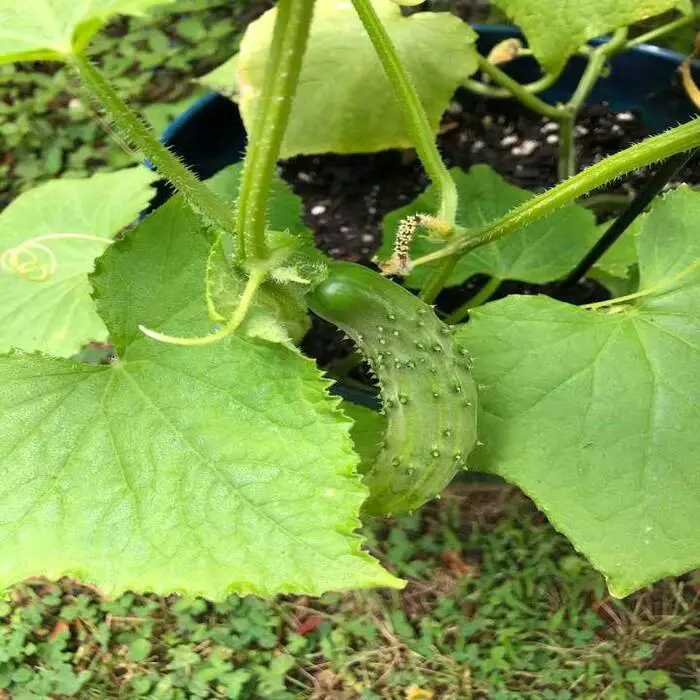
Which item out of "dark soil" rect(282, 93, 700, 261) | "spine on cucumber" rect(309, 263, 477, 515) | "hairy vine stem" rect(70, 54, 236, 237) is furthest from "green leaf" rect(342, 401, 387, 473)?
"dark soil" rect(282, 93, 700, 261)

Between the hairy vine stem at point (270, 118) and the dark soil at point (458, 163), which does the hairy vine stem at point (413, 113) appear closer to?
the hairy vine stem at point (270, 118)

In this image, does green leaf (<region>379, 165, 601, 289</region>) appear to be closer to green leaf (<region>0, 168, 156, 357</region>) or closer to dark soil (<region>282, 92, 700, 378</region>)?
dark soil (<region>282, 92, 700, 378</region>)

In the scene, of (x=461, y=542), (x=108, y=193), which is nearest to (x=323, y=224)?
(x=108, y=193)

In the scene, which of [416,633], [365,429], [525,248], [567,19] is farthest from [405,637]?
[567,19]

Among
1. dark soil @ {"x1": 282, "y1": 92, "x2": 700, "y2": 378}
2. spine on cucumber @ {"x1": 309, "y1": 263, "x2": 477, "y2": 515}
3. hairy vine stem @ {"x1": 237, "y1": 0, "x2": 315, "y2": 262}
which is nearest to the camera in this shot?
hairy vine stem @ {"x1": 237, "y1": 0, "x2": 315, "y2": 262}

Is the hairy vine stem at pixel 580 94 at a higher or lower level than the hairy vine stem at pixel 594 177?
lower

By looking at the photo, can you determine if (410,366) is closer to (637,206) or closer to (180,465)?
(180,465)

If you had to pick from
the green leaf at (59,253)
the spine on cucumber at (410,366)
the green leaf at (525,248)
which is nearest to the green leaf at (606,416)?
the spine on cucumber at (410,366)

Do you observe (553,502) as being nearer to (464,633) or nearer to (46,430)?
(46,430)
